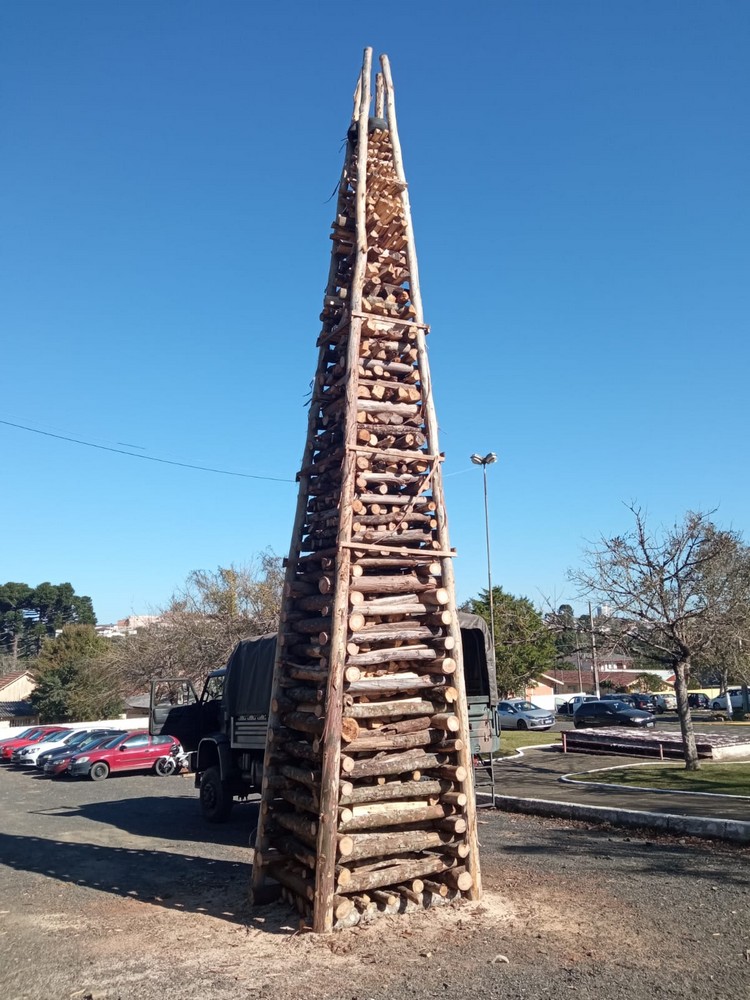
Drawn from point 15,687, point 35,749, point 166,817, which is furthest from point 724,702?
point 15,687

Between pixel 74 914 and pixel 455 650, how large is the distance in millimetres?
4655

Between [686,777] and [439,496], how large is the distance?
11.0 metres

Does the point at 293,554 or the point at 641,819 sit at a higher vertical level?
the point at 293,554

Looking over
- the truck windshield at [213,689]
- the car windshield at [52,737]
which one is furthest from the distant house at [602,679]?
the truck windshield at [213,689]

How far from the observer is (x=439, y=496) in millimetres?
8336

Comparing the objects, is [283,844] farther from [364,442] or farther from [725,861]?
[725,861]

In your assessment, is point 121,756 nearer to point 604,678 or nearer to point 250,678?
point 250,678

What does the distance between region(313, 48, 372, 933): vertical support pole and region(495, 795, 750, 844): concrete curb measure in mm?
5589

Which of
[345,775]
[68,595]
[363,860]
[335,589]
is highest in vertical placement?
[68,595]

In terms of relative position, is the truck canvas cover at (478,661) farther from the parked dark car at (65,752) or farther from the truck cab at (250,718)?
the parked dark car at (65,752)

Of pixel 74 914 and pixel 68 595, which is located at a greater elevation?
pixel 68 595

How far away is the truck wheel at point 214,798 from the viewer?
13234 mm

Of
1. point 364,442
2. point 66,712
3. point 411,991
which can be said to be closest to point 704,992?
point 411,991

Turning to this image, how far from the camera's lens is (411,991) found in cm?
557
